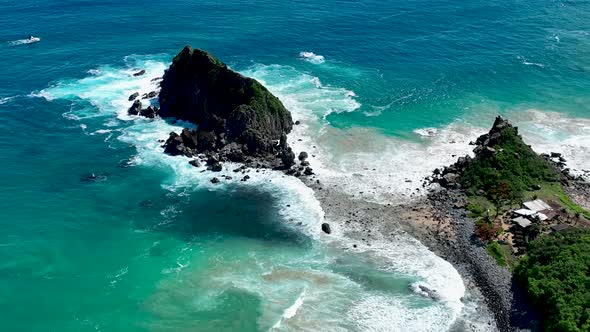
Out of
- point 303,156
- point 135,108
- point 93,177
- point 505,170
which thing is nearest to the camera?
point 505,170

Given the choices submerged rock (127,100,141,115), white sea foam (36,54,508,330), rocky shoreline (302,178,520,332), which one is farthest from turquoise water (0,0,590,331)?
submerged rock (127,100,141,115)

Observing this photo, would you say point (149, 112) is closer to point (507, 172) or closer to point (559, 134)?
point (507, 172)

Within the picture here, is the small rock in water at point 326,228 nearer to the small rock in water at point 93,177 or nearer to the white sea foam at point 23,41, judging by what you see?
the small rock in water at point 93,177

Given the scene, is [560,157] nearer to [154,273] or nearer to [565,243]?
[565,243]

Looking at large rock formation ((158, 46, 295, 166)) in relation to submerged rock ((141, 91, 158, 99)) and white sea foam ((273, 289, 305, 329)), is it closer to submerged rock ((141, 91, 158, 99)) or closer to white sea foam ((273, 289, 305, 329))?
submerged rock ((141, 91, 158, 99))

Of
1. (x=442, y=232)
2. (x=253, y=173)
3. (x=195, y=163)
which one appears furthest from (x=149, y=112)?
(x=442, y=232)

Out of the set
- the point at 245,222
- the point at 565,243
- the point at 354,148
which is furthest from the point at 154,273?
the point at 565,243

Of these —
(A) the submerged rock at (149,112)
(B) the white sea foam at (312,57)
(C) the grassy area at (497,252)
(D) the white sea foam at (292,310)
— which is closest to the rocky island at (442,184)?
(C) the grassy area at (497,252)
